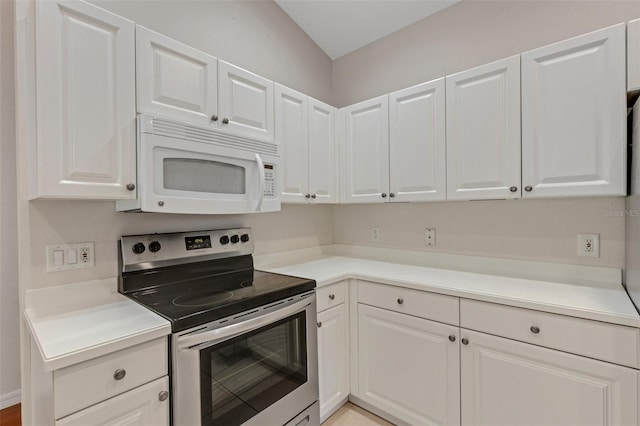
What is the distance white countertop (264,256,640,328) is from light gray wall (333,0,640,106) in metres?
1.38

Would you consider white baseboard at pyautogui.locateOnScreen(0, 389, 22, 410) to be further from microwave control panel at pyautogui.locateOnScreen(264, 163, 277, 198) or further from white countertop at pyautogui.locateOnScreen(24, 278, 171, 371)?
microwave control panel at pyautogui.locateOnScreen(264, 163, 277, 198)

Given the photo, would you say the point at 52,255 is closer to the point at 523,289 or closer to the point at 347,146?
the point at 347,146

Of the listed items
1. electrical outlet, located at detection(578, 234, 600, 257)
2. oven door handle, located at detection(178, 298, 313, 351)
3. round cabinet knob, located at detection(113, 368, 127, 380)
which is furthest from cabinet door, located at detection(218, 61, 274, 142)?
electrical outlet, located at detection(578, 234, 600, 257)

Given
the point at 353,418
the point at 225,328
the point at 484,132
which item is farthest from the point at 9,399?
the point at 484,132

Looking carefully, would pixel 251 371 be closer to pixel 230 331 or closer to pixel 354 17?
pixel 230 331

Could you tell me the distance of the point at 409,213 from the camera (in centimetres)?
238

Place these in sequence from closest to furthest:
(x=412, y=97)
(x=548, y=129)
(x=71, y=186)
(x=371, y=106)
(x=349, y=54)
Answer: (x=71, y=186)
(x=548, y=129)
(x=412, y=97)
(x=371, y=106)
(x=349, y=54)

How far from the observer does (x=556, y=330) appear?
130 centimetres

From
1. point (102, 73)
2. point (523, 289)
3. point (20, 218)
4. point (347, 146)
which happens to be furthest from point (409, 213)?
point (20, 218)

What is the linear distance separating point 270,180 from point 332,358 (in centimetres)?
114

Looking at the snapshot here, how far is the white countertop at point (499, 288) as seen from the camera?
1252mm

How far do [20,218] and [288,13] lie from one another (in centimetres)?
222

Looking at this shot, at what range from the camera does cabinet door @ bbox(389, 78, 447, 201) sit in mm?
1914

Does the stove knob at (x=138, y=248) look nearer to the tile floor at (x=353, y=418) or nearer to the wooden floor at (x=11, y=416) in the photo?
the tile floor at (x=353, y=418)
